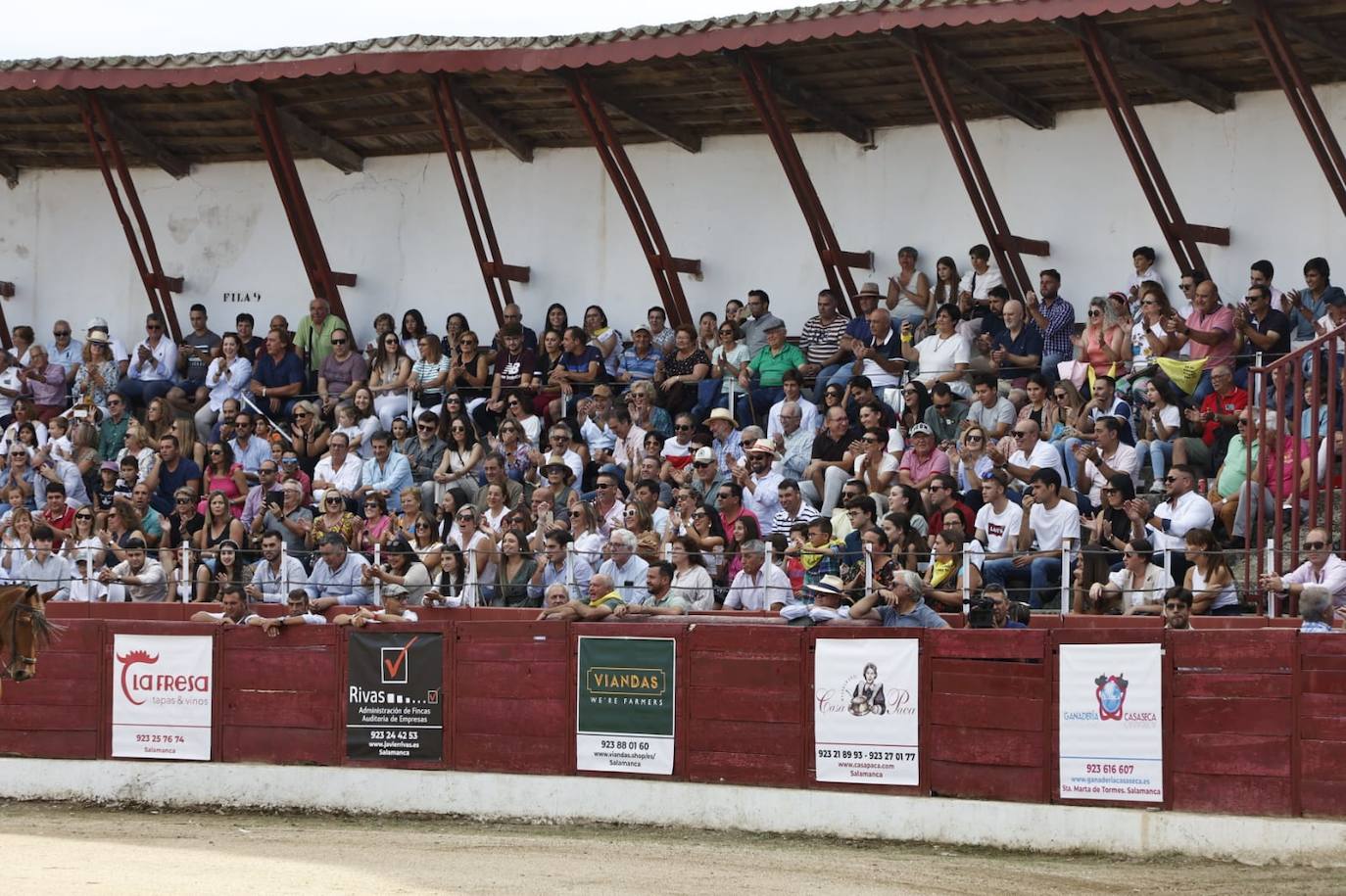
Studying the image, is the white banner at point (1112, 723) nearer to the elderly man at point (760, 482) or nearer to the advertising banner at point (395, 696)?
the elderly man at point (760, 482)

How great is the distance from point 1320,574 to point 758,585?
381 cm

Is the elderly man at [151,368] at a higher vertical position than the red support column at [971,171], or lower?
lower

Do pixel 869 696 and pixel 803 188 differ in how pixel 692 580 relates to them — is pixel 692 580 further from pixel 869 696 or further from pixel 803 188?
pixel 803 188

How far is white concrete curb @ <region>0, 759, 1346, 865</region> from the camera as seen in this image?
39.1ft

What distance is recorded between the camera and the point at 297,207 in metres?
20.6

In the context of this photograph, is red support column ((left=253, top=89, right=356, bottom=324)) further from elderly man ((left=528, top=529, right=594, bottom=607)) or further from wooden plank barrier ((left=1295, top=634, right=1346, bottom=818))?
wooden plank barrier ((left=1295, top=634, right=1346, bottom=818))

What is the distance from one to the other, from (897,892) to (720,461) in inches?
234

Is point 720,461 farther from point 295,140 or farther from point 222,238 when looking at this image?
point 222,238

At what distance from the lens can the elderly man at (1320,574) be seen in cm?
1216

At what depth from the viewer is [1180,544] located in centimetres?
1335

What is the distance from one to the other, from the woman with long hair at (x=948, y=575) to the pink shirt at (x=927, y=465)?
1.35 m

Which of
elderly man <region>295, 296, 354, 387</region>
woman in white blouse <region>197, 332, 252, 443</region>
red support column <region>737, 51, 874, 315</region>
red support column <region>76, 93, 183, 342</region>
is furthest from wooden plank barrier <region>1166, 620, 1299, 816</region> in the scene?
red support column <region>76, 93, 183, 342</region>

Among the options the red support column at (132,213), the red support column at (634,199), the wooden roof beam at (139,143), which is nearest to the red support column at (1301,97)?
the red support column at (634,199)

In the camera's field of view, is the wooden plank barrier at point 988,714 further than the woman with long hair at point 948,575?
No
